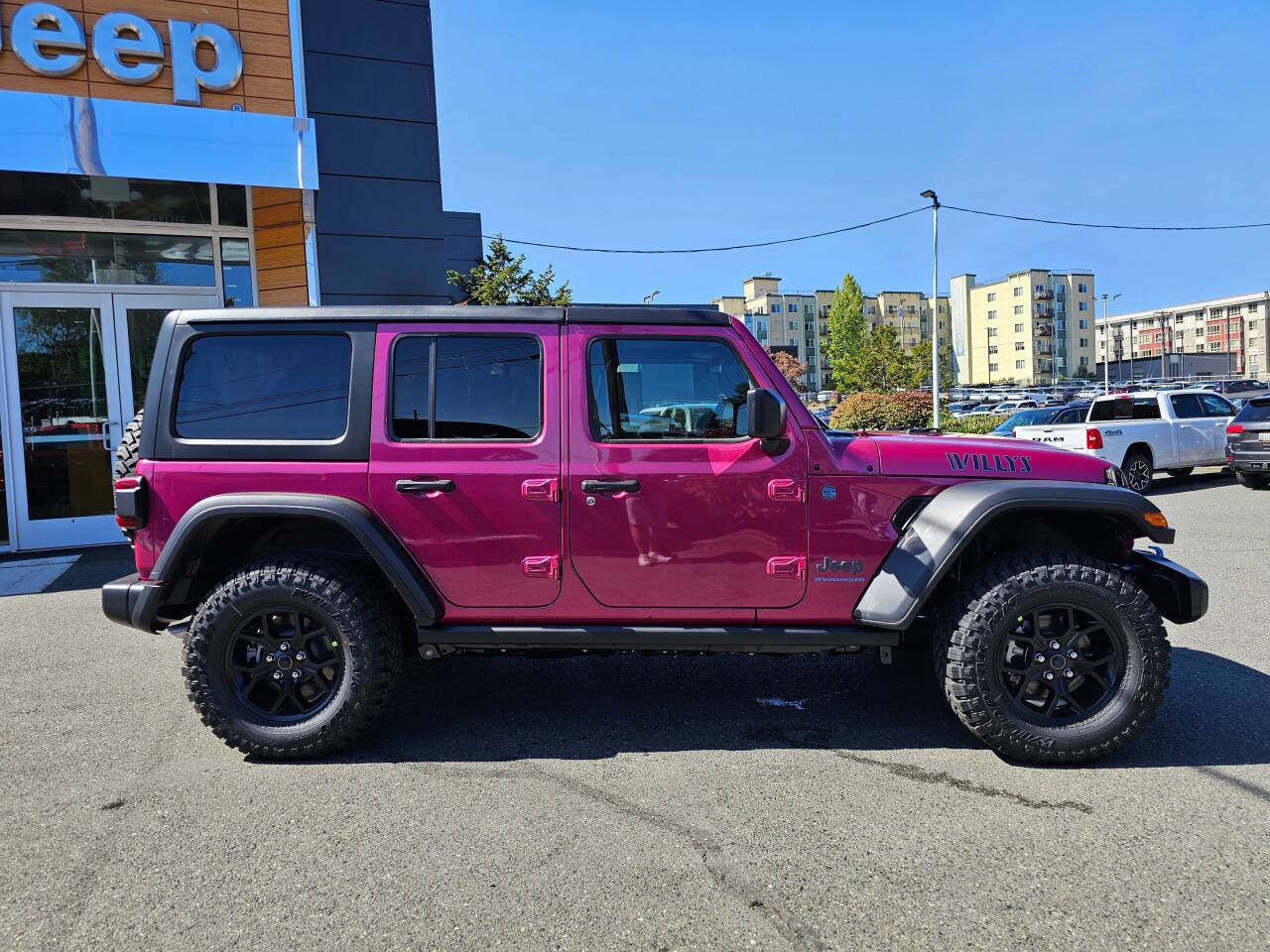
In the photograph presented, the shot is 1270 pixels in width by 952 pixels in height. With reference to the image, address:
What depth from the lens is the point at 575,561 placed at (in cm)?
361

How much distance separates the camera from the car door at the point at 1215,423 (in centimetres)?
1438

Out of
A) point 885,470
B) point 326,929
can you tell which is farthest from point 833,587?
point 326,929

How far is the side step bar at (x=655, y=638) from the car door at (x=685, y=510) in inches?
4.9

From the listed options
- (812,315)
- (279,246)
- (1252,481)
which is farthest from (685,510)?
(812,315)

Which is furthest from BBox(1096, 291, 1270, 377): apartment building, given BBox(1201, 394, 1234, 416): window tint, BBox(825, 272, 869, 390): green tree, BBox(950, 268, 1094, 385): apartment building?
BBox(1201, 394, 1234, 416): window tint

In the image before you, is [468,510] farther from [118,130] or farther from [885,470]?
[118,130]

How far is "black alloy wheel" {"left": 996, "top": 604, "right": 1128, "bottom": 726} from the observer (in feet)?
11.4

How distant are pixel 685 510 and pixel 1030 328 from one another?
124719 millimetres

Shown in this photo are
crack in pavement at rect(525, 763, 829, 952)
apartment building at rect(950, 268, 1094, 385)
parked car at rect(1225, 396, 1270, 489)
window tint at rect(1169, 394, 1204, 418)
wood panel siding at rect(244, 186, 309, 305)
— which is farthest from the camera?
apartment building at rect(950, 268, 1094, 385)

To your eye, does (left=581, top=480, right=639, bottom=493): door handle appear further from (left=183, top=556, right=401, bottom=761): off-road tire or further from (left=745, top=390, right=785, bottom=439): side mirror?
(left=183, top=556, right=401, bottom=761): off-road tire

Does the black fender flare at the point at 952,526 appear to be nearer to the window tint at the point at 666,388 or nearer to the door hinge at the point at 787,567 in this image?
the door hinge at the point at 787,567

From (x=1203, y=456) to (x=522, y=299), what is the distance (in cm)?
1281

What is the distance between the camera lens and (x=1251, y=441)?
1292 centimetres

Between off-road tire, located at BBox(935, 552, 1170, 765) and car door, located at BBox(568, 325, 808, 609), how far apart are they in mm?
730
